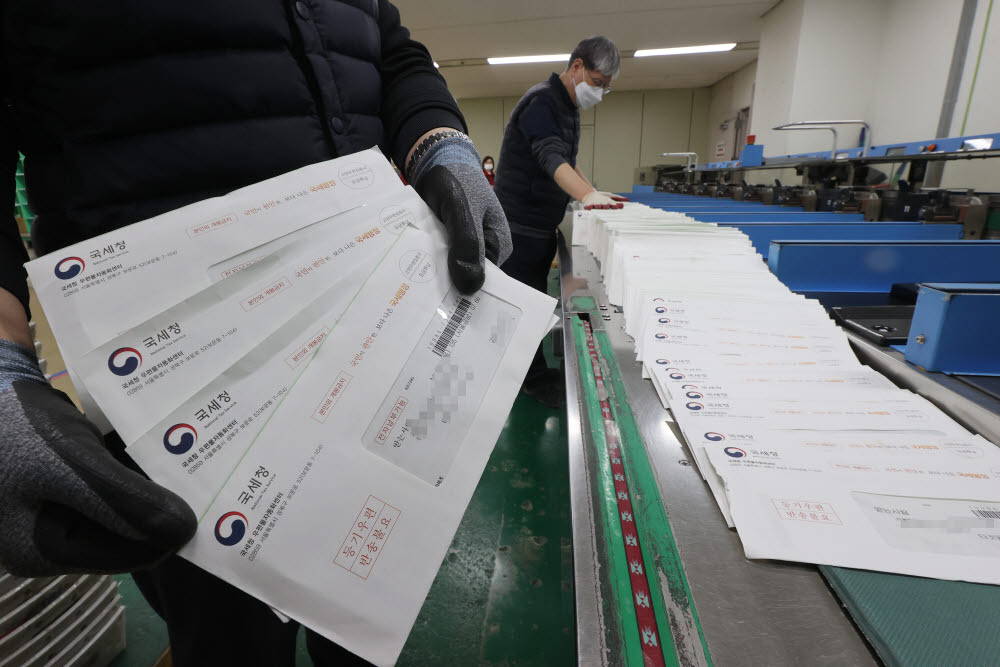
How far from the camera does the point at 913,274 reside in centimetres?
121

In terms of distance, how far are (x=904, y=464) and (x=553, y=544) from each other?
1.21 m

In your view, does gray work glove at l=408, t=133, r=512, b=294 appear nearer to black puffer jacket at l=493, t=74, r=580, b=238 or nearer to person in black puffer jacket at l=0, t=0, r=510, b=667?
person in black puffer jacket at l=0, t=0, r=510, b=667

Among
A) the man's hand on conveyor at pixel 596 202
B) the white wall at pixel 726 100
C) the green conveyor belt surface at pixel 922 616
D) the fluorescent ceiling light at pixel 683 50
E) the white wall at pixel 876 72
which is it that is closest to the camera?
the green conveyor belt surface at pixel 922 616

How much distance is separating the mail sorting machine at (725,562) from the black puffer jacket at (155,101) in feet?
2.12

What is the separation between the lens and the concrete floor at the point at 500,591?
4.02 feet

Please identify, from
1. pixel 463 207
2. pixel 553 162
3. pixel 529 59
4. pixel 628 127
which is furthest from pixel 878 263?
pixel 628 127

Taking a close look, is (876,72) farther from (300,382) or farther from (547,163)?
(300,382)

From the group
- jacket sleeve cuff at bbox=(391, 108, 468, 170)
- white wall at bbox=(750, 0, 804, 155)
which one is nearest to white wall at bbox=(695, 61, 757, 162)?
white wall at bbox=(750, 0, 804, 155)

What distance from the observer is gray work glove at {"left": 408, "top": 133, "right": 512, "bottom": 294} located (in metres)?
0.57

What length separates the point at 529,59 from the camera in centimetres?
768

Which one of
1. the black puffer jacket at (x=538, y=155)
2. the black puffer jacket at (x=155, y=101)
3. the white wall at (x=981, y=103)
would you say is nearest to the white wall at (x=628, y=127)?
the white wall at (x=981, y=103)

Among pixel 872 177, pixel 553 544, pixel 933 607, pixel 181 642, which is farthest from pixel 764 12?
pixel 181 642

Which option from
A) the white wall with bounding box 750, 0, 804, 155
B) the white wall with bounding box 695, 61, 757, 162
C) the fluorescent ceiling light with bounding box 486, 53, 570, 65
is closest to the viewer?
the white wall with bounding box 750, 0, 804, 155

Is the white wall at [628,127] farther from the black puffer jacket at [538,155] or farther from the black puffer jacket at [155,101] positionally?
the black puffer jacket at [155,101]
